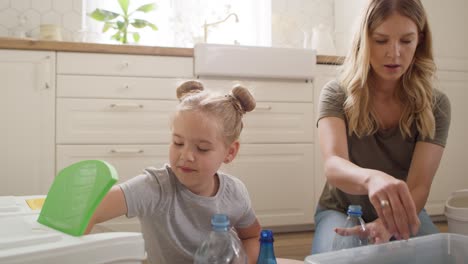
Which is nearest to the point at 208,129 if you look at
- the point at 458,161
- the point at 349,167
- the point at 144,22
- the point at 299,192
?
the point at 349,167

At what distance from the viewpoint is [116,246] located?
0.52 metres

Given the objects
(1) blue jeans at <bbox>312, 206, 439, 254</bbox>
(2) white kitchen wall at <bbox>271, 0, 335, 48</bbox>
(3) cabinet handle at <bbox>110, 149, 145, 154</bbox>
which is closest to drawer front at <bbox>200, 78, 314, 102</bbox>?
(3) cabinet handle at <bbox>110, 149, 145, 154</bbox>

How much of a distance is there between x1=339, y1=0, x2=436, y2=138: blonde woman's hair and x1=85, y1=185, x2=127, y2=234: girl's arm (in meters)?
0.68

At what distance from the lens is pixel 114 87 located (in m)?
1.95

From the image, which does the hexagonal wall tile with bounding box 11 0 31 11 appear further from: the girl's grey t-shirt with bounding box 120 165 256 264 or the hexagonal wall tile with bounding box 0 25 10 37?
the girl's grey t-shirt with bounding box 120 165 256 264

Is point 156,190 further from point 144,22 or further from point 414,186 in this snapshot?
point 144,22

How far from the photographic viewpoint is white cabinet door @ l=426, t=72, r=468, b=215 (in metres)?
2.48

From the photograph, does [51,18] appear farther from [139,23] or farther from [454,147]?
[454,147]

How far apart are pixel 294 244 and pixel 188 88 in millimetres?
1307

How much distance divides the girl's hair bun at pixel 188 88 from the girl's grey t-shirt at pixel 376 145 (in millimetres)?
430

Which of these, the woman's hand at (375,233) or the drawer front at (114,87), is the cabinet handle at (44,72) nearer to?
the drawer front at (114,87)

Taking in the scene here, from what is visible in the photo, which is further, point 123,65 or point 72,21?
point 72,21

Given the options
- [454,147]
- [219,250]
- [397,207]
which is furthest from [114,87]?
[454,147]

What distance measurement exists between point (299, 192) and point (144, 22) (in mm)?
1253
